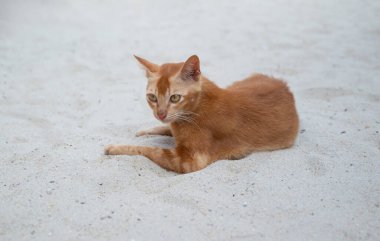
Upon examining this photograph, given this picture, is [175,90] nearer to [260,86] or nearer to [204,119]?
[204,119]

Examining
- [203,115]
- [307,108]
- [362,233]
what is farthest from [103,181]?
[307,108]

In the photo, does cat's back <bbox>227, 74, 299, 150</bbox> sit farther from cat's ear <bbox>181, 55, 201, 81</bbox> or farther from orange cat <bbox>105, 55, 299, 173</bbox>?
cat's ear <bbox>181, 55, 201, 81</bbox>

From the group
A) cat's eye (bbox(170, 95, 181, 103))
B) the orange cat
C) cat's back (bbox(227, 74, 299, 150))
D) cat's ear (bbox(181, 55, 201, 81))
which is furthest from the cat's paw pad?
cat's back (bbox(227, 74, 299, 150))

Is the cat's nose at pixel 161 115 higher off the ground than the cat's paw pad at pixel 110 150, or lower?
higher

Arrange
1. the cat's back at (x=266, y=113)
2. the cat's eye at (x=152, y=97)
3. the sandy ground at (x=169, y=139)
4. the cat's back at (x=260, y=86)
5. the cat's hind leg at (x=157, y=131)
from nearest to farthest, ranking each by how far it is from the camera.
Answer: the sandy ground at (x=169, y=139)
the cat's eye at (x=152, y=97)
the cat's back at (x=266, y=113)
the cat's back at (x=260, y=86)
the cat's hind leg at (x=157, y=131)

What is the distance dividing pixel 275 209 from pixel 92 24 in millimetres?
5153

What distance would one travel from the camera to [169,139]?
3.55 meters

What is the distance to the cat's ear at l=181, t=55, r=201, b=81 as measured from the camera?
2849 mm

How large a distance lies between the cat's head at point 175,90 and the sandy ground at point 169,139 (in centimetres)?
40

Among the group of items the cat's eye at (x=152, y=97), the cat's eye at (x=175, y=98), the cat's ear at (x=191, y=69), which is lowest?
the cat's eye at (x=152, y=97)

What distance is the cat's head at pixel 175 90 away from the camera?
115 inches

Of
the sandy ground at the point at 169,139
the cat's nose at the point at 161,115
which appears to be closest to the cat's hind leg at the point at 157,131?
the sandy ground at the point at 169,139

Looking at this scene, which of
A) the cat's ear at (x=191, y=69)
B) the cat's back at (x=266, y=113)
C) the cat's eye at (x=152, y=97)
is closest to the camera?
the cat's ear at (x=191, y=69)

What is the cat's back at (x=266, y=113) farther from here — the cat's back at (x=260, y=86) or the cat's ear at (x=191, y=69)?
the cat's ear at (x=191, y=69)
